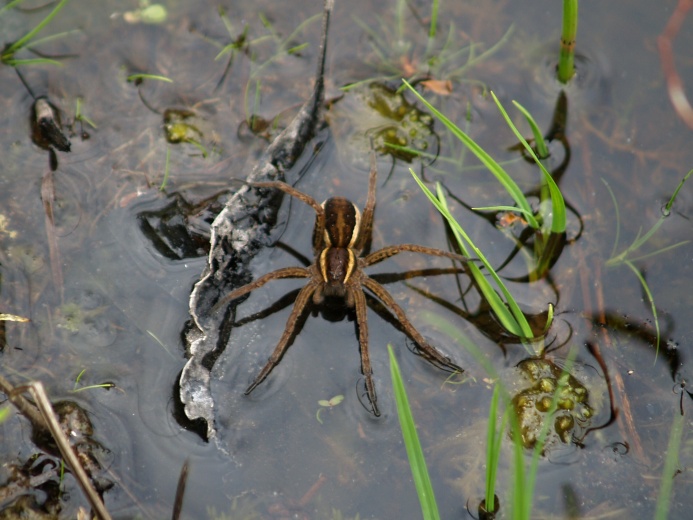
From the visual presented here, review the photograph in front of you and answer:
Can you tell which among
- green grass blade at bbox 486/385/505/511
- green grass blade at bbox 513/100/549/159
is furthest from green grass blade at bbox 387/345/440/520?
green grass blade at bbox 513/100/549/159

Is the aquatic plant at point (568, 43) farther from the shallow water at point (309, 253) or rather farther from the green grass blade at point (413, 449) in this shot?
the green grass blade at point (413, 449)

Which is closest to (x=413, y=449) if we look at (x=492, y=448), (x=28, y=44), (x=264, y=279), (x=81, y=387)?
(x=492, y=448)

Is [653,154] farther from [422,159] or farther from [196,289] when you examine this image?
[196,289]

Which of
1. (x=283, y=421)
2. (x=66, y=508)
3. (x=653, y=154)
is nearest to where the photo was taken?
(x=66, y=508)

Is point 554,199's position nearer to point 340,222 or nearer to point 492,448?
point 340,222

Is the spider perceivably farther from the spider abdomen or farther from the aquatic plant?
the aquatic plant

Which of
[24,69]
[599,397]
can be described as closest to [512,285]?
[599,397]
